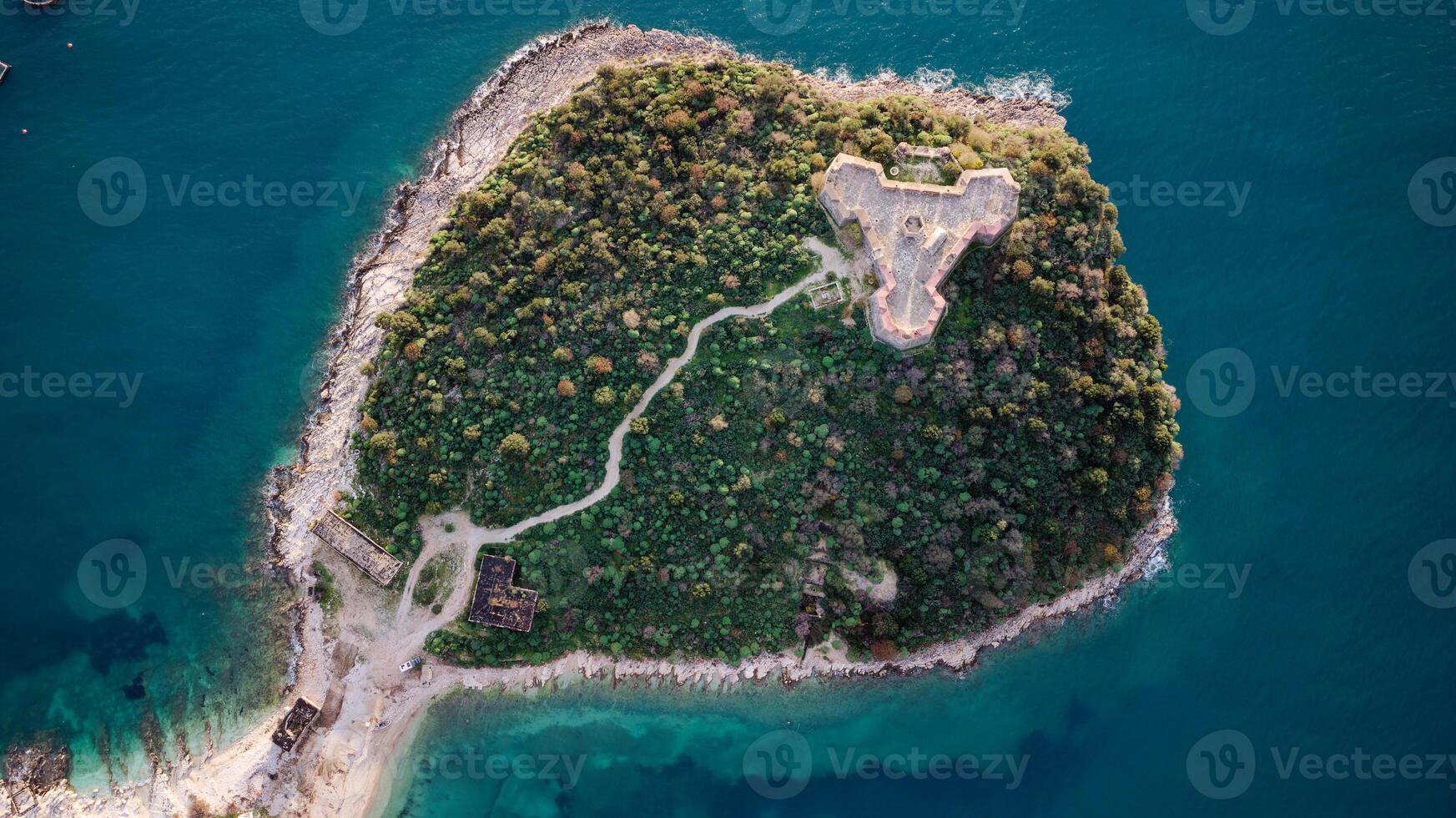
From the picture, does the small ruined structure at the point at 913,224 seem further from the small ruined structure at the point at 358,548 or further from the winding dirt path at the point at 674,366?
the small ruined structure at the point at 358,548

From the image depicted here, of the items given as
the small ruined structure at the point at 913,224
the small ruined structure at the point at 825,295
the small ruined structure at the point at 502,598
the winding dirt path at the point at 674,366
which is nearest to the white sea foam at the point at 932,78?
the small ruined structure at the point at 913,224

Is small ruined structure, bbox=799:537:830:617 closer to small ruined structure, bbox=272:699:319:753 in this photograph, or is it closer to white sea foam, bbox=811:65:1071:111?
white sea foam, bbox=811:65:1071:111

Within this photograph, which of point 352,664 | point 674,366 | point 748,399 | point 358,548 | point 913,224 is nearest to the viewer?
point 913,224

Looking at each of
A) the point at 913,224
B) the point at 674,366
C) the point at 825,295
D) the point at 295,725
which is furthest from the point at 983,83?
the point at 295,725

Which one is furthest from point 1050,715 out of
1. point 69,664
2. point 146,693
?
point 69,664

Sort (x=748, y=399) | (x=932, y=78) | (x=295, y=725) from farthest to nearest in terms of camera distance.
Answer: (x=932, y=78)
(x=295, y=725)
(x=748, y=399)

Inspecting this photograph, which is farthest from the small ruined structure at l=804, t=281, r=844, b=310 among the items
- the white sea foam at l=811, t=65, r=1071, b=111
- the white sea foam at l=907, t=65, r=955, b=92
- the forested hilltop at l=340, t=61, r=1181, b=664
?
the white sea foam at l=907, t=65, r=955, b=92

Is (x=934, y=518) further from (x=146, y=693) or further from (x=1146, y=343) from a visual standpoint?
(x=146, y=693)

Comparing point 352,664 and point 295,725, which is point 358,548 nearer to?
point 352,664
